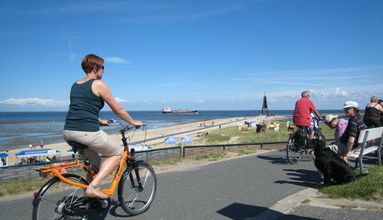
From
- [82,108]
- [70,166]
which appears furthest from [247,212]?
[82,108]

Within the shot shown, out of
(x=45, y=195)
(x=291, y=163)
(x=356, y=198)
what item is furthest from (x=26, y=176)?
(x=356, y=198)

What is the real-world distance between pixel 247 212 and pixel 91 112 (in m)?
2.49

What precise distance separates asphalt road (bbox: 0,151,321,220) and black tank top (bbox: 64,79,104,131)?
1459 millimetres

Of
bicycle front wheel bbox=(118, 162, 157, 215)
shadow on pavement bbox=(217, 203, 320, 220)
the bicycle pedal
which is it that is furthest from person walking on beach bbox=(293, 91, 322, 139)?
the bicycle pedal

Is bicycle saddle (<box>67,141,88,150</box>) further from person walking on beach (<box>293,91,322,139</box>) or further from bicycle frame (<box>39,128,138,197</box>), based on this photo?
person walking on beach (<box>293,91,322,139</box>)

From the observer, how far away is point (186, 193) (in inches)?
244

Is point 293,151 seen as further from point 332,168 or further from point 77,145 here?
point 77,145

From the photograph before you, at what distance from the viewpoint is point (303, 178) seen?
7.36 meters

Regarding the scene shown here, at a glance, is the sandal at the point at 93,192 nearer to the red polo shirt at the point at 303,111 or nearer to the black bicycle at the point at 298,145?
the black bicycle at the point at 298,145

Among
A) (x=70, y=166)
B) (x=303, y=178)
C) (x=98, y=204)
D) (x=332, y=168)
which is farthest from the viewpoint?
(x=303, y=178)

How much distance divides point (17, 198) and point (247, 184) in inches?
158

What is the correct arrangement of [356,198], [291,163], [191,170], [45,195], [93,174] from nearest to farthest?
[45,195] < [93,174] < [356,198] < [191,170] < [291,163]

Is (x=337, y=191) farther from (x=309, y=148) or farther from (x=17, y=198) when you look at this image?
(x=17, y=198)

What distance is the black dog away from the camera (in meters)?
6.09
